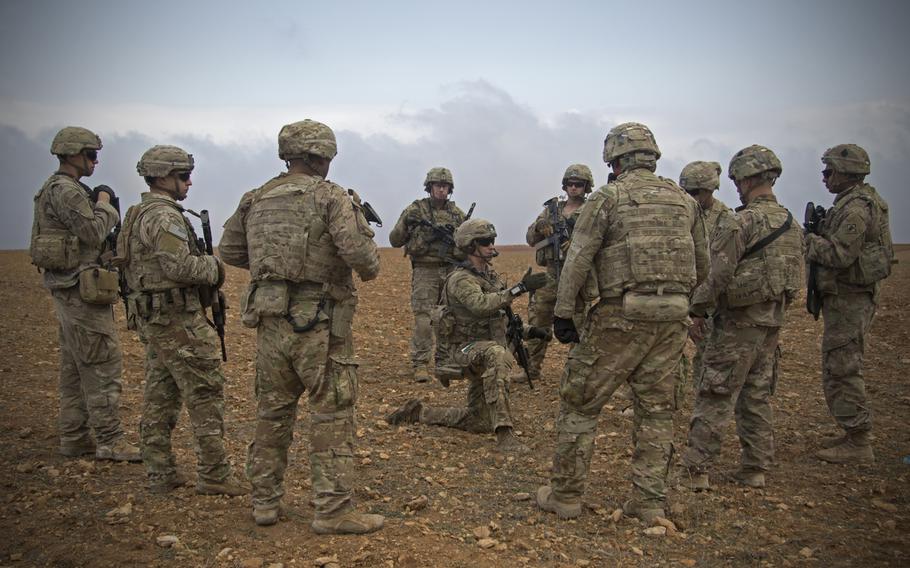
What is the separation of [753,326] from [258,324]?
371 centimetres

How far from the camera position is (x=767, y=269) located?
5.78 metres

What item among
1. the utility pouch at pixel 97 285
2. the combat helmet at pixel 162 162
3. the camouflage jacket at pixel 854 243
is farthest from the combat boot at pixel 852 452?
the utility pouch at pixel 97 285

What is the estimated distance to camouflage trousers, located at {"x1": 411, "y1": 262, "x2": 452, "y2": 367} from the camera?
9945 mm

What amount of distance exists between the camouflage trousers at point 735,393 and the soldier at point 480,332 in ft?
5.24

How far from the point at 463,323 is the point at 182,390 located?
8.85ft

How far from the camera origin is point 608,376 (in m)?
5.05

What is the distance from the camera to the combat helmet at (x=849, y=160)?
6.64 meters

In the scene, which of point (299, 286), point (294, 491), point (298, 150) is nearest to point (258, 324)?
point (299, 286)

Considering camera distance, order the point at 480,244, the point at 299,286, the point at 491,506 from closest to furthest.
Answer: the point at 299,286
the point at 491,506
the point at 480,244

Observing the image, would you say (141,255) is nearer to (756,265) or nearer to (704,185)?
(756,265)

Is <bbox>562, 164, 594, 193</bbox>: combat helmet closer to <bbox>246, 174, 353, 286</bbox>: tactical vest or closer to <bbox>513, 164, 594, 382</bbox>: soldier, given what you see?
<bbox>513, 164, 594, 382</bbox>: soldier

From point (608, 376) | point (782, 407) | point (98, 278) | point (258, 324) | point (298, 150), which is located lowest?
point (782, 407)

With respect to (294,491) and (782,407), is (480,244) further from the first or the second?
(782,407)

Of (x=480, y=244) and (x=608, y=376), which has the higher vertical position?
(x=480, y=244)
